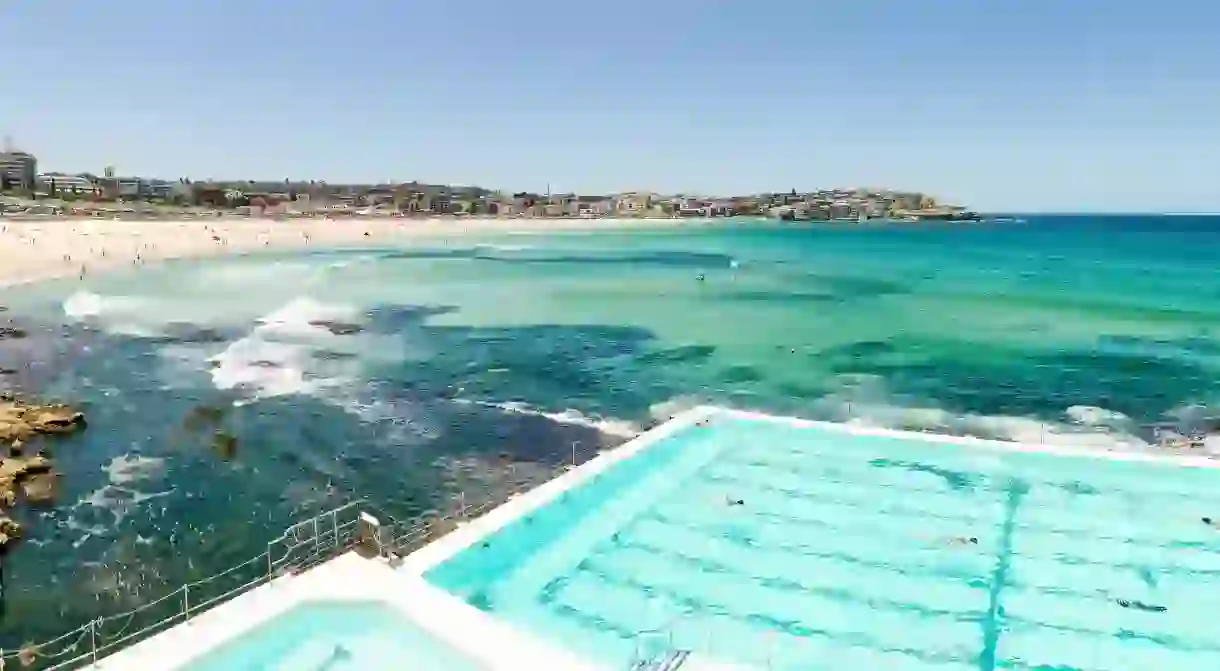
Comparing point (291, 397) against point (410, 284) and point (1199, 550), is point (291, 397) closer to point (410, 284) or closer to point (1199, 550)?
point (1199, 550)

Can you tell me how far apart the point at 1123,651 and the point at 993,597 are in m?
1.33

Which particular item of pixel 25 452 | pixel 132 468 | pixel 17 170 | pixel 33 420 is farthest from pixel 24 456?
pixel 17 170

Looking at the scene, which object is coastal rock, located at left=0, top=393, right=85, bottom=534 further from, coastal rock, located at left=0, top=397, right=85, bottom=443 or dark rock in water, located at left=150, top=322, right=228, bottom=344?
dark rock in water, located at left=150, top=322, right=228, bottom=344

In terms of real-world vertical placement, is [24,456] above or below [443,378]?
below

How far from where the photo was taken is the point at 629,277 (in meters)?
56.3

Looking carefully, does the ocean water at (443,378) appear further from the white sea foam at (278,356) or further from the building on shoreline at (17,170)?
the building on shoreline at (17,170)

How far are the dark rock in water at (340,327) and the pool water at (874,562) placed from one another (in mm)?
19825

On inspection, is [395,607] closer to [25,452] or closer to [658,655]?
[658,655]

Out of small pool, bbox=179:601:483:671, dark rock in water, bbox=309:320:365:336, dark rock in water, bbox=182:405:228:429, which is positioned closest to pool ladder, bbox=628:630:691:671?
small pool, bbox=179:601:483:671

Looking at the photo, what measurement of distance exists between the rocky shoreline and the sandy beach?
27.7 m

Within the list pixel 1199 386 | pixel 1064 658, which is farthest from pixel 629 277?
pixel 1064 658

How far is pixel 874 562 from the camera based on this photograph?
10.2 metres

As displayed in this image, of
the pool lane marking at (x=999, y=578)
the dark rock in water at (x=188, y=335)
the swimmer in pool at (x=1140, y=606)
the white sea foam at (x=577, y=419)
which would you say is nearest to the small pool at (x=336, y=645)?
the pool lane marking at (x=999, y=578)

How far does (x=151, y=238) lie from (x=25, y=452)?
56.0 metres
